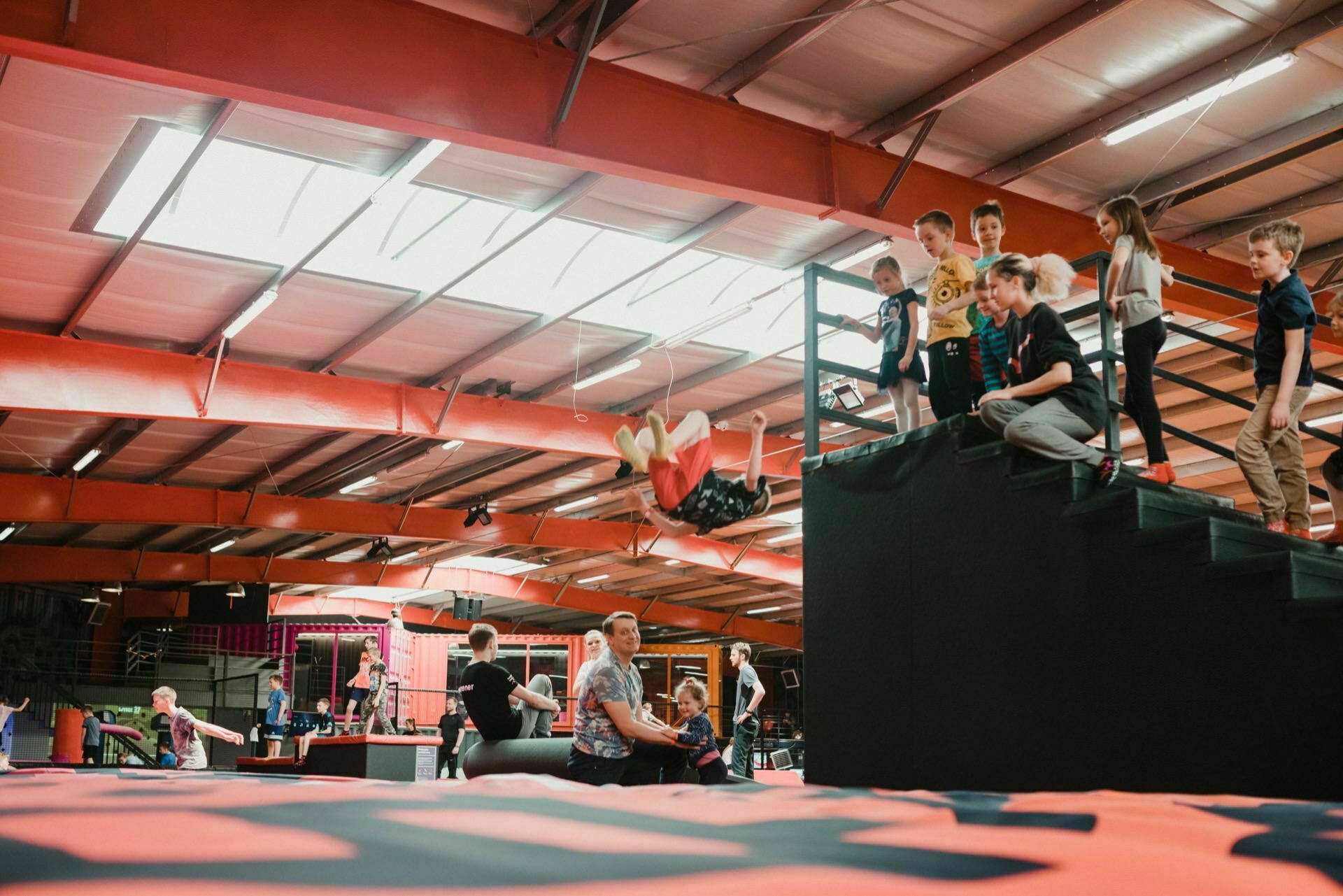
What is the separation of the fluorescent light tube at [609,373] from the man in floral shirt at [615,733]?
6.20m

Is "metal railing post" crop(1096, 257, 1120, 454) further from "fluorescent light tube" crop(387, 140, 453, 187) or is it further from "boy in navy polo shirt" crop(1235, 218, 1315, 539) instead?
"fluorescent light tube" crop(387, 140, 453, 187)

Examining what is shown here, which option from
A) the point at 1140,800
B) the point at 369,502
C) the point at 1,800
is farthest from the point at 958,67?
the point at 369,502

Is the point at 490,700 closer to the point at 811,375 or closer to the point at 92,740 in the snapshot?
the point at 811,375

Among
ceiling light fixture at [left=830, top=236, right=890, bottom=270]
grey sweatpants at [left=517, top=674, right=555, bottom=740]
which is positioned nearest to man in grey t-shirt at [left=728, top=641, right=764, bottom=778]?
grey sweatpants at [left=517, top=674, right=555, bottom=740]

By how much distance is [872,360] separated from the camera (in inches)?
466

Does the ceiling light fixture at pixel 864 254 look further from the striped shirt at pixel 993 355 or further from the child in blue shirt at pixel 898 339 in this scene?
the striped shirt at pixel 993 355

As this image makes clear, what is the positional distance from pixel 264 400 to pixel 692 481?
262 inches

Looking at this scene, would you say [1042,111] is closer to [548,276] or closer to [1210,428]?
[548,276]

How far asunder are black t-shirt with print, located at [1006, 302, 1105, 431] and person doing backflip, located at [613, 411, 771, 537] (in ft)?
4.55

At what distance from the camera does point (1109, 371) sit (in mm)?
4789

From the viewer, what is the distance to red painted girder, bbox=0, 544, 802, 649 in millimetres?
19109

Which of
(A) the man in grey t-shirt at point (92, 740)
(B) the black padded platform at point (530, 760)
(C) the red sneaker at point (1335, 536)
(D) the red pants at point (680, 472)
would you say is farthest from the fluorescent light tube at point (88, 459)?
(C) the red sneaker at point (1335, 536)

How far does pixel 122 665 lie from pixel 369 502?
1132 cm

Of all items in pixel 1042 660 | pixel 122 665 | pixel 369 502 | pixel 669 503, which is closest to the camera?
pixel 1042 660
